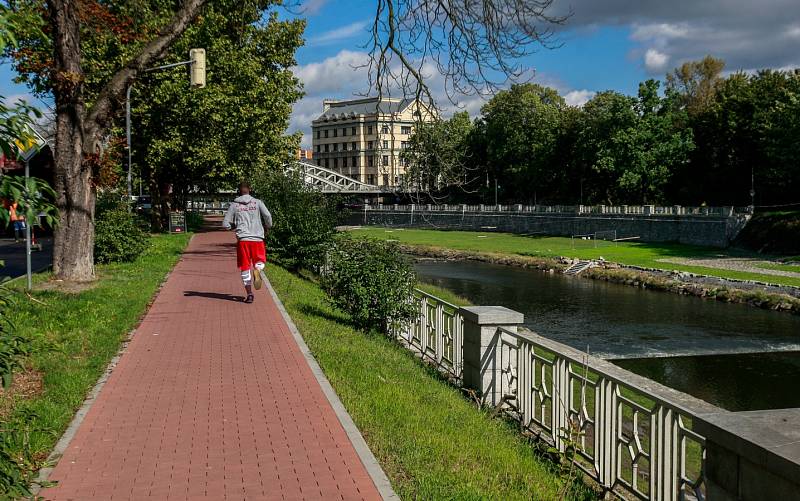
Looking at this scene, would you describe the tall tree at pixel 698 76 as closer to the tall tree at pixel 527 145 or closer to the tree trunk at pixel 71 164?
the tall tree at pixel 527 145

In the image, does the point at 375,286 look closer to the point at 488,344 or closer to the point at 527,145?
the point at 488,344

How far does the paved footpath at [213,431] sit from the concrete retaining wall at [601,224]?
27.6 meters

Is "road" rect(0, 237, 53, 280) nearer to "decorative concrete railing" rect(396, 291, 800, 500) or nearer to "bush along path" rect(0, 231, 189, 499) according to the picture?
"bush along path" rect(0, 231, 189, 499)

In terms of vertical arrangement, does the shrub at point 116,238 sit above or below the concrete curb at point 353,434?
above

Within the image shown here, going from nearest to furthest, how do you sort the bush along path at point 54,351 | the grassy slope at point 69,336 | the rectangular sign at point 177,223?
the bush along path at point 54,351 → the grassy slope at point 69,336 → the rectangular sign at point 177,223

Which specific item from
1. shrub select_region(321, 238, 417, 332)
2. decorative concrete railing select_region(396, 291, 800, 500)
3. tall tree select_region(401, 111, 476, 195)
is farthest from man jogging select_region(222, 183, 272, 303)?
tall tree select_region(401, 111, 476, 195)

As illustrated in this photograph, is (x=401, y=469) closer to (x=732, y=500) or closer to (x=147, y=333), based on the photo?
(x=732, y=500)

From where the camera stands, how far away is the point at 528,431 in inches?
296

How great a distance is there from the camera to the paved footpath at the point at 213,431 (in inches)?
200

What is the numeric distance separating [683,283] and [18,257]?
26.8 metres

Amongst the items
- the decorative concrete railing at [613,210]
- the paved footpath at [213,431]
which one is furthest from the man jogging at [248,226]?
the decorative concrete railing at [613,210]

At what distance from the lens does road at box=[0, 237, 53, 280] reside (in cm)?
1942

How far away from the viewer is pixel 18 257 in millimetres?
23156

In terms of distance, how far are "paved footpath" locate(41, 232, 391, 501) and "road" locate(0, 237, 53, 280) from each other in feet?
30.9
